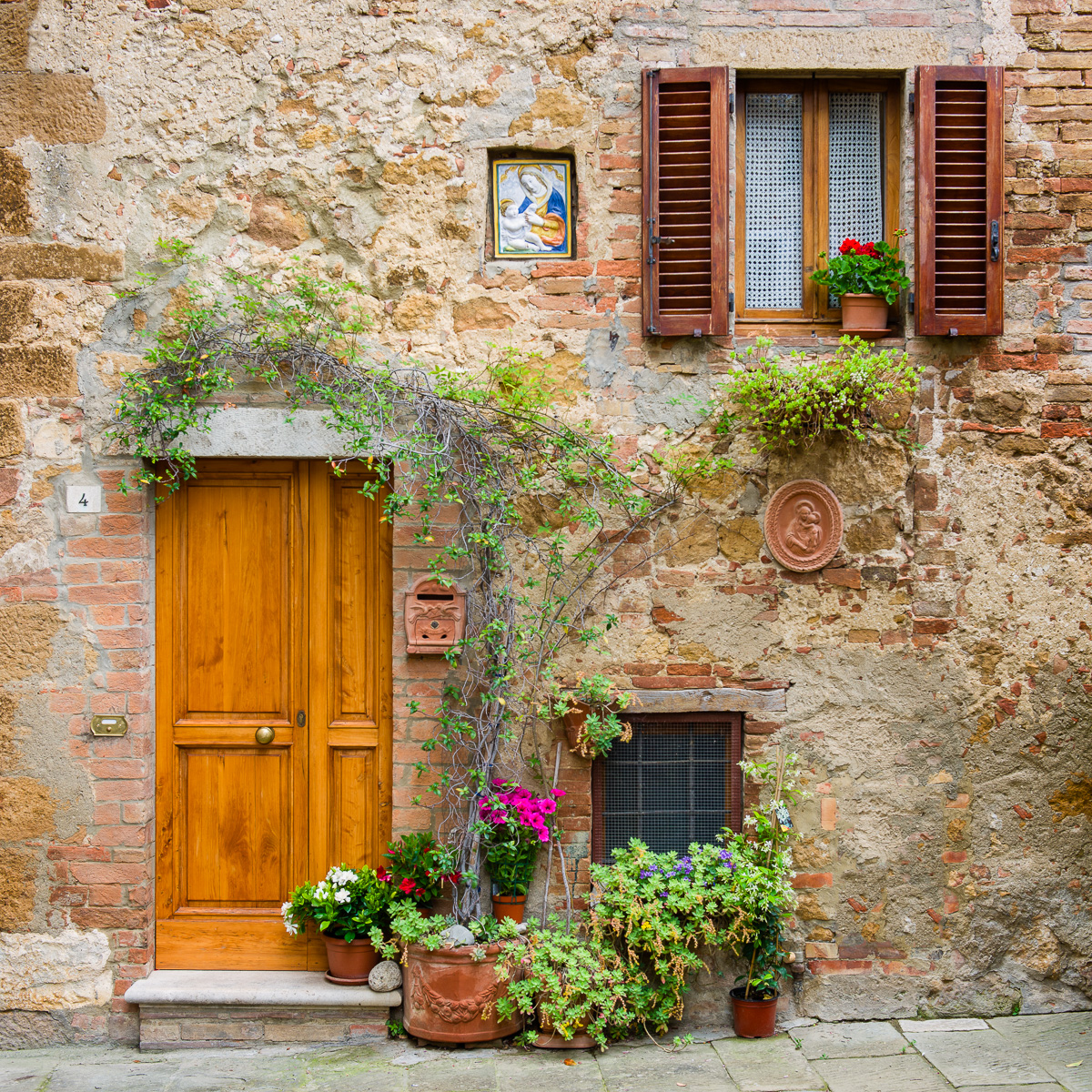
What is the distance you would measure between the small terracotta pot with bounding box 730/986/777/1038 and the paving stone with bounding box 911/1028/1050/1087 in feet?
1.92

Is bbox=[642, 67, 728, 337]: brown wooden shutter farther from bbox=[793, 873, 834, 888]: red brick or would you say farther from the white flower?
the white flower

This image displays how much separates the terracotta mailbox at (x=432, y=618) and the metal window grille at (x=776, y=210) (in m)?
1.88

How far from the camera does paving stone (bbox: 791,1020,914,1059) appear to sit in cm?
381

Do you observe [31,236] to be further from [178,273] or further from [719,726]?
[719,726]

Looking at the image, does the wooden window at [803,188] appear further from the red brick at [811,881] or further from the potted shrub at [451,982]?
the potted shrub at [451,982]

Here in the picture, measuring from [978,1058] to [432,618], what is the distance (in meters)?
2.78

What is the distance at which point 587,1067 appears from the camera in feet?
12.1

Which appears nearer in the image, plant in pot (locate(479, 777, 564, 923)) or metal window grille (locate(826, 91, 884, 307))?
plant in pot (locate(479, 777, 564, 923))

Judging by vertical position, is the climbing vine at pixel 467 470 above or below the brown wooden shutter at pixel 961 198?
below

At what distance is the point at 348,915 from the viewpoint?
155 inches

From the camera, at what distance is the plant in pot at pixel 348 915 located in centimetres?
392

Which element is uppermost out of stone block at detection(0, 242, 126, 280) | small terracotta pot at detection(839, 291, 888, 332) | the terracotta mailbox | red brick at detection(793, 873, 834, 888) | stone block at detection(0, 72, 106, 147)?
stone block at detection(0, 72, 106, 147)

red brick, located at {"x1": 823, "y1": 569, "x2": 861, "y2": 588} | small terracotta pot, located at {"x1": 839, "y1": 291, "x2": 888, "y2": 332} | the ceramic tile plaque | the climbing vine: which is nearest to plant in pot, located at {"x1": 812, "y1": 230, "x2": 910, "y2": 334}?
small terracotta pot, located at {"x1": 839, "y1": 291, "x2": 888, "y2": 332}

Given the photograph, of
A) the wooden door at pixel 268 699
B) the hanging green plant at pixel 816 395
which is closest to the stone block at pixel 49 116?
the wooden door at pixel 268 699
